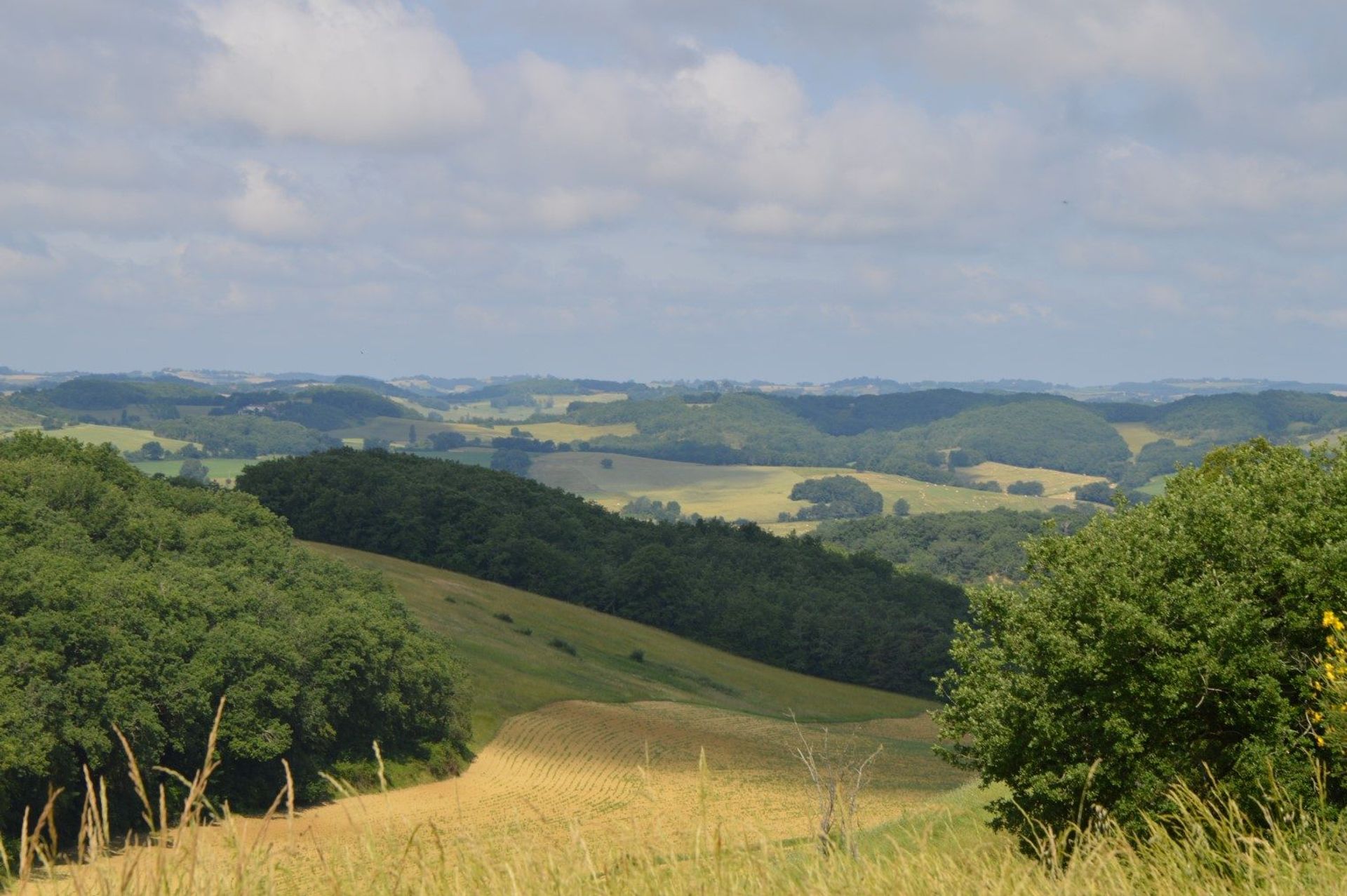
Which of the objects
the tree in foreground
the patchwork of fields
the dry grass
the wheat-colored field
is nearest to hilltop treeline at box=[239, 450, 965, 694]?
the patchwork of fields

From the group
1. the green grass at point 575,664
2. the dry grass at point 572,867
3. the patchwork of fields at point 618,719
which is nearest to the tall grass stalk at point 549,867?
the dry grass at point 572,867

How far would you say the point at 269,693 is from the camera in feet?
185

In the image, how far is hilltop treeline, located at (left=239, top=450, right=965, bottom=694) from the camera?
118812 mm

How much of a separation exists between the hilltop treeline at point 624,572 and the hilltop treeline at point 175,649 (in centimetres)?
4194

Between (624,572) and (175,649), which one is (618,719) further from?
(624,572)

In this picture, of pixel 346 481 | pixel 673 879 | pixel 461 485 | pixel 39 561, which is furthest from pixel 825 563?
pixel 673 879

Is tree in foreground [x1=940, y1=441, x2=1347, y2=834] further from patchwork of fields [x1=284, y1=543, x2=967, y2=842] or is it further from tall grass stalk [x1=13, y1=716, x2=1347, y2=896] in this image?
tall grass stalk [x1=13, y1=716, x2=1347, y2=896]

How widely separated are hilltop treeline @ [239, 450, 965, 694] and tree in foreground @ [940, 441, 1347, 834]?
3559 inches

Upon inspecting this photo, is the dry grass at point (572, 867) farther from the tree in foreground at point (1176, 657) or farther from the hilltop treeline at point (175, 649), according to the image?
the hilltop treeline at point (175, 649)

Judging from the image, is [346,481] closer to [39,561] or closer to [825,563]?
[825,563]

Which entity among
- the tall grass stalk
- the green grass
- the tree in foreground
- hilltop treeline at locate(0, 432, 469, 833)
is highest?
the tall grass stalk

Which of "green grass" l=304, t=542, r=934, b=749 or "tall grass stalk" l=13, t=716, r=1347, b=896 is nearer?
"tall grass stalk" l=13, t=716, r=1347, b=896

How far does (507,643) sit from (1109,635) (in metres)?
73.5

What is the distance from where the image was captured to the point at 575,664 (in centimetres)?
9419
